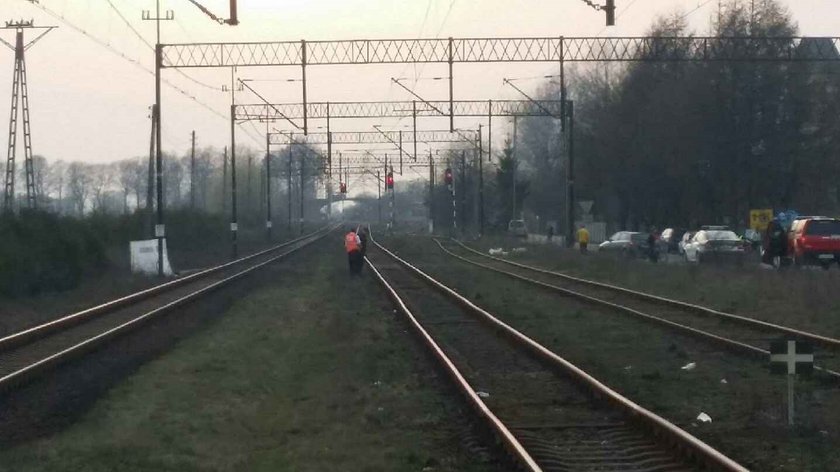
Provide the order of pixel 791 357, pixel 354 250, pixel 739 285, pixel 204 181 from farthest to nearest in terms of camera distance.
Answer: pixel 204 181 < pixel 354 250 < pixel 739 285 < pixel 791 357

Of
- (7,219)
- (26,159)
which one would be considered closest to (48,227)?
(7,219)

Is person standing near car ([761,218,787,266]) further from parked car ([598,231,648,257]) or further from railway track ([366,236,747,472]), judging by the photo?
railway track ([366,236,747,472])

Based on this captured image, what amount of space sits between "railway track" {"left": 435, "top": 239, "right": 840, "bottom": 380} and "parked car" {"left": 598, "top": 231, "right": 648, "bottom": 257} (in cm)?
1884

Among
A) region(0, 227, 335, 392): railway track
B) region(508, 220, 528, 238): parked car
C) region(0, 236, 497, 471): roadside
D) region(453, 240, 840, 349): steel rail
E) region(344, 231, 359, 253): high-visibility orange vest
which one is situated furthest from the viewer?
region(508, 220, 528, 238): parked car

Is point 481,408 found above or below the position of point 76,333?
above

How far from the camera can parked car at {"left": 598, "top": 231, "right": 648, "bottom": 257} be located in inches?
2464

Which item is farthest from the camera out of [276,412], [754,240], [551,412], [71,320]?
[754,240]

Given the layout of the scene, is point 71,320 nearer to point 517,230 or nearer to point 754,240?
point 754,240

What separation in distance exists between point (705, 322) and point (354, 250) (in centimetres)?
2009

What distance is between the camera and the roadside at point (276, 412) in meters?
11.8

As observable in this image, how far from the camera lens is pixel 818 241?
44625 mm

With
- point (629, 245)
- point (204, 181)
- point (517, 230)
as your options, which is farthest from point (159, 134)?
point (204, 181)

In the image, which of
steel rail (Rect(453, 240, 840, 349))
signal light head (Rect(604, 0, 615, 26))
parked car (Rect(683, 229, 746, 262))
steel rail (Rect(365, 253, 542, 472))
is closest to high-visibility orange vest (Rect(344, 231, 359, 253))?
steel rail (Rect(453, 240, 840, 349))

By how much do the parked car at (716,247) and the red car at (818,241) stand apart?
13.7ft
